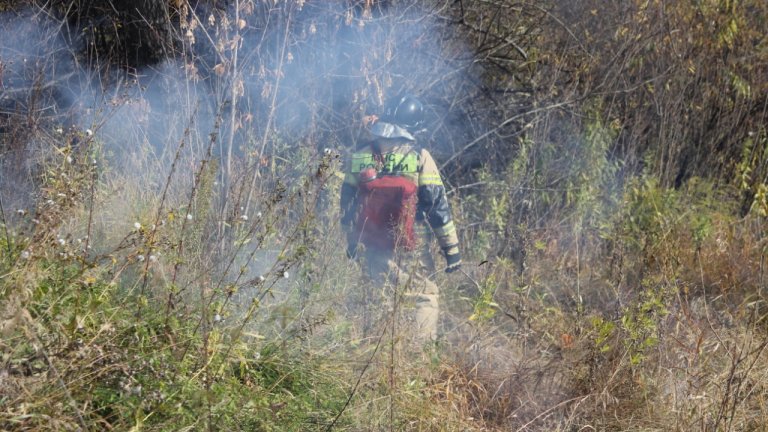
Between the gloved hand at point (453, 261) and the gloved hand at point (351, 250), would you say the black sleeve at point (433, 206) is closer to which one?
the gloved hand at point (453, 261)

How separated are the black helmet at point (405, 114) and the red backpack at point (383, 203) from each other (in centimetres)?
36

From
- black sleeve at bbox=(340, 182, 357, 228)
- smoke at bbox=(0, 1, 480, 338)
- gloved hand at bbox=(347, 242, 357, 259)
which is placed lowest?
gloved hand at bbox=(347, 242, 357, 259)

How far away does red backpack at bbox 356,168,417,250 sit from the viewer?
510cm

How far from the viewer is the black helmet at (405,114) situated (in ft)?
17.3

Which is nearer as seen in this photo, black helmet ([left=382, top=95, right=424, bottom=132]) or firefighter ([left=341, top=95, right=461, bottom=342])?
firefighter ([left=341, top=95, right=461, bottom=342])

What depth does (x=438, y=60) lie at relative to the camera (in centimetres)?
743

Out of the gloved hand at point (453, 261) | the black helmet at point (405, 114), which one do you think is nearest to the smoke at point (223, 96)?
the black helmet at point (405, 114)

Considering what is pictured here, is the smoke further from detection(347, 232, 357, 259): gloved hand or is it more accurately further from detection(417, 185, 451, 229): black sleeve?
detection(417, 185, 451, 229): black sleeve

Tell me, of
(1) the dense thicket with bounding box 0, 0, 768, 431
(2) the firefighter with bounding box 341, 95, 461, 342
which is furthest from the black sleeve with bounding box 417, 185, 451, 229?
(1) the dense thicket with bounding box 0, 0, 768, 431

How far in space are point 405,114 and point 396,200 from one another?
0.57m

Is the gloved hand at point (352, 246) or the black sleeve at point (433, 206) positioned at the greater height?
the black sleeve at point (433, 206)

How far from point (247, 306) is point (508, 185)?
371 centimetres

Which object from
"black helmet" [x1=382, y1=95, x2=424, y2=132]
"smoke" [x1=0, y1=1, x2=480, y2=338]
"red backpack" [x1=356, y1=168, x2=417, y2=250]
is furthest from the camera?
"black helmet" [x1=382, y1=95, x2=424, y2=132]

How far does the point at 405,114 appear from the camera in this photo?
5254 millimetres
